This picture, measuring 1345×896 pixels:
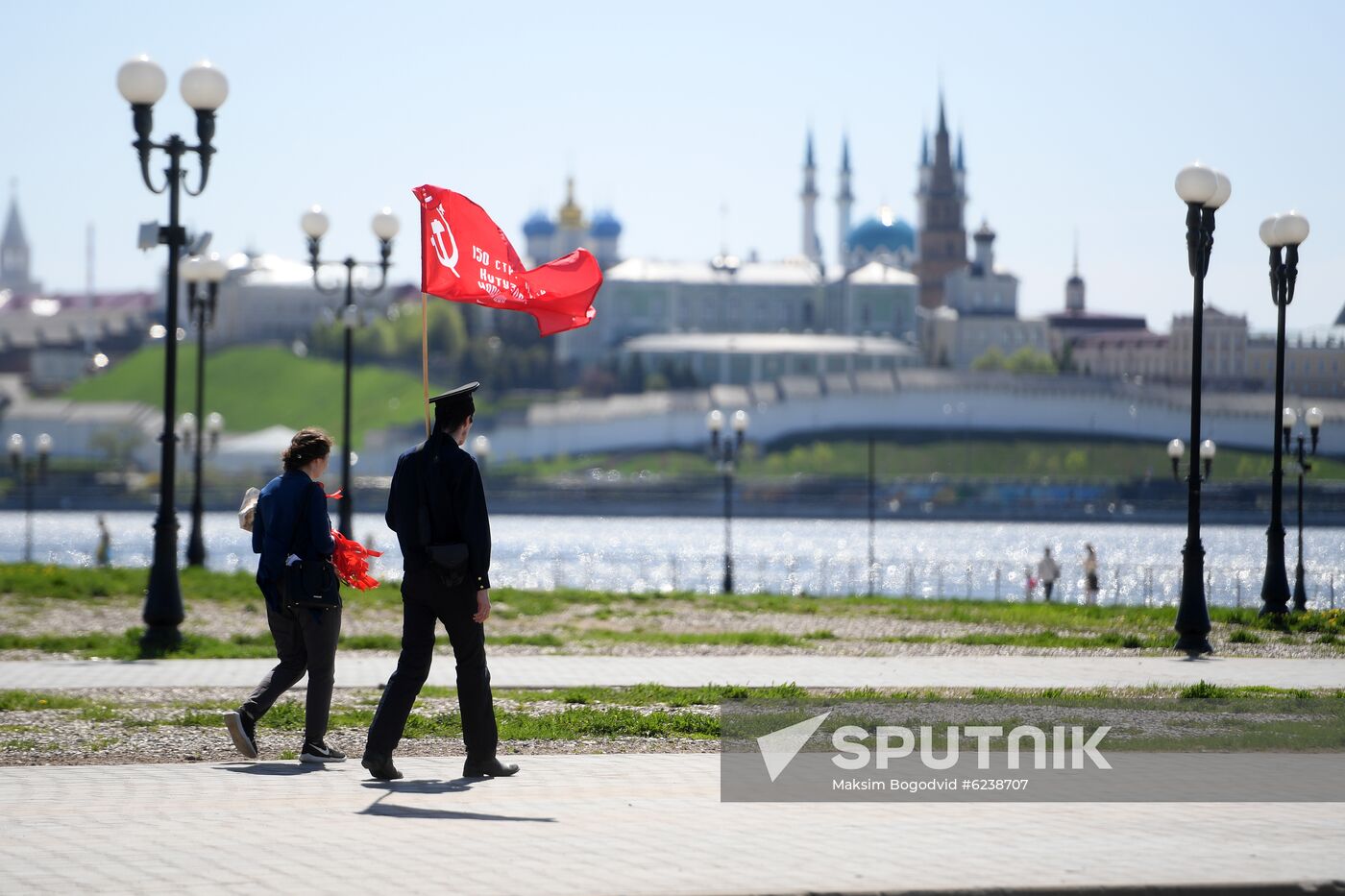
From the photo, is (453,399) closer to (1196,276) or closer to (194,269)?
(1196,276)

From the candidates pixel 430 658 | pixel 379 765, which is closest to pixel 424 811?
pixel 379 765

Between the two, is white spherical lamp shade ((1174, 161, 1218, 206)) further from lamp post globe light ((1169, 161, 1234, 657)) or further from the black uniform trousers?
the black uniform trousers

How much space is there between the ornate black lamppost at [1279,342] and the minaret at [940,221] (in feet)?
372

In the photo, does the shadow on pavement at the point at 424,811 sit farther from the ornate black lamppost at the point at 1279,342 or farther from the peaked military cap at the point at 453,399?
the ornate black lamppost at the point at 1279,342

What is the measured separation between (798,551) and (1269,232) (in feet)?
156

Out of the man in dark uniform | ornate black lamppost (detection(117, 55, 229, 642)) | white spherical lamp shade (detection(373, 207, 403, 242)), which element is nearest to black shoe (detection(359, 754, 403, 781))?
the man in dark uniform

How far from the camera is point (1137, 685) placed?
998 centimetres

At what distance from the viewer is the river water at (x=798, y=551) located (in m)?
40.7

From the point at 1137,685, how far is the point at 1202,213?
547 centimetres

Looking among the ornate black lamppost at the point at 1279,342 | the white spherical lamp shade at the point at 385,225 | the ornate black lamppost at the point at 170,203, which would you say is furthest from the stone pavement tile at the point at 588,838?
the white spherical lamp shade at the point at 385,225

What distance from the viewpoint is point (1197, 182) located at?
45.6 feet

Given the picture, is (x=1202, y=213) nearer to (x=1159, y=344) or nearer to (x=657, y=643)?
(x=657, y=643)

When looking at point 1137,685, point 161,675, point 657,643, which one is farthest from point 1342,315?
point 161,675

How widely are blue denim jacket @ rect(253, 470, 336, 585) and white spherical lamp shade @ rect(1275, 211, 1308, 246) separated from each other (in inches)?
439
